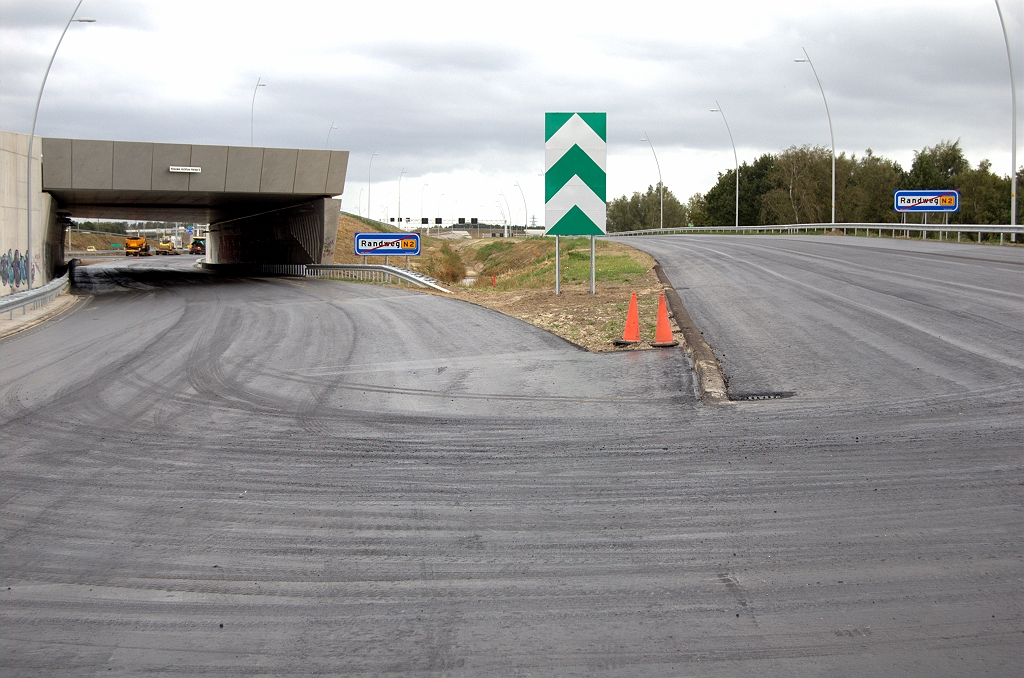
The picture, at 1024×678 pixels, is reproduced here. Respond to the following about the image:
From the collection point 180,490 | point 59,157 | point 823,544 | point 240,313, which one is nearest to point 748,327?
point 823,544

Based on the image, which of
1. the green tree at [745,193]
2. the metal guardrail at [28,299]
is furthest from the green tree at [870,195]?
the metal guardrail at [28,299]

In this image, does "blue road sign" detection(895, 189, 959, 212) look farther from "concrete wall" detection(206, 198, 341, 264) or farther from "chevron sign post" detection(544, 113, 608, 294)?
"chevron sign post" detection(544, 113, 608, 294)

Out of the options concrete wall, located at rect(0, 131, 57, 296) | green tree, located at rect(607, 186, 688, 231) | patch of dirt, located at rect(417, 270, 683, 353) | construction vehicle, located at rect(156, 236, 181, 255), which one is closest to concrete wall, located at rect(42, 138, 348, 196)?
concrete wall, located at rect(0, 131, 57, 296)

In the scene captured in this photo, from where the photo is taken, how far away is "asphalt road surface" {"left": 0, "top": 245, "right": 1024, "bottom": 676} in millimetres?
4234

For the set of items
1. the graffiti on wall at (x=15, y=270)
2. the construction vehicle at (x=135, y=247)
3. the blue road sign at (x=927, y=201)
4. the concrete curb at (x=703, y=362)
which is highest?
the construction vehicle at (x=135, y=247)

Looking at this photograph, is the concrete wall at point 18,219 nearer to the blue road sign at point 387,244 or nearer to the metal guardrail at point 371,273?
the blue road sign at point 387,244

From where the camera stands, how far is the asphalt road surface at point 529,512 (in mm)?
4234

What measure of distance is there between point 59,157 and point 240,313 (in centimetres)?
1575

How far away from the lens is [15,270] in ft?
90.7

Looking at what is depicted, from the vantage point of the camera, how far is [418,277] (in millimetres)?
31625

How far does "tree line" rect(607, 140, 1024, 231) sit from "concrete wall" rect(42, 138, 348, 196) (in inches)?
2276

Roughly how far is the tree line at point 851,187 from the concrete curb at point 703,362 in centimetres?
6692

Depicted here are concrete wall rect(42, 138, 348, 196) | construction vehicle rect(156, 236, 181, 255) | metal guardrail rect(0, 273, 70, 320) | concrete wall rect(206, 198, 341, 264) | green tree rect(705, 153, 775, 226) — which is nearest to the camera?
metal guardrail rect(0, 273, 70, 320)

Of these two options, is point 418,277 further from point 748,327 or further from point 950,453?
point 950,453
